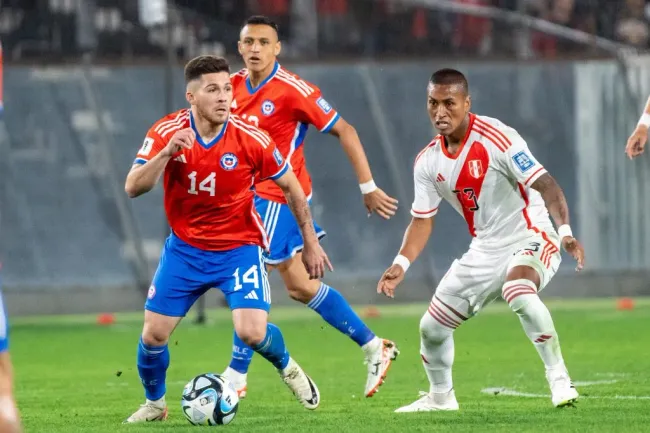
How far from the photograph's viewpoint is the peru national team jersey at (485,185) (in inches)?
309

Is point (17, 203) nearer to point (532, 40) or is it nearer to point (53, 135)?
point (53, 135)

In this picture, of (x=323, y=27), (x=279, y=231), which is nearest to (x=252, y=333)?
(x=279, y=231)

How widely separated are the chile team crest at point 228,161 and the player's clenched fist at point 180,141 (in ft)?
1.89

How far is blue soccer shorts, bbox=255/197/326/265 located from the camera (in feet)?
30.4

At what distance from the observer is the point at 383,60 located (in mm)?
18234

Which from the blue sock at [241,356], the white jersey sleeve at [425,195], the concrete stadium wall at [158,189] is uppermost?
the white jersey sleeve at [425,195]

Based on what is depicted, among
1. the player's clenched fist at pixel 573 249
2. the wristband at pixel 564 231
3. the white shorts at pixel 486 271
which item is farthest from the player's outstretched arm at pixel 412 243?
the player's clenched fist at pixel 573 249

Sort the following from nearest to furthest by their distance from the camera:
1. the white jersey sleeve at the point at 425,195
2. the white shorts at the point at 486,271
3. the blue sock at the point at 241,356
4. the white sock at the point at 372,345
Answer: the white shorts at the point at 486,271, the white jersey sleeve at the point at 425,195, the blue sock at the point at 241,356, the white sock at the point at 372,345

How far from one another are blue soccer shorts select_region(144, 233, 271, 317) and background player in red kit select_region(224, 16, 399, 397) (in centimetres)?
149

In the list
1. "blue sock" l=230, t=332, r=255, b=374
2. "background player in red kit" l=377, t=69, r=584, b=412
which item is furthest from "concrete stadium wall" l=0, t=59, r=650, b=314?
"background player in red kit" l=377, t=69, r=584, b=412

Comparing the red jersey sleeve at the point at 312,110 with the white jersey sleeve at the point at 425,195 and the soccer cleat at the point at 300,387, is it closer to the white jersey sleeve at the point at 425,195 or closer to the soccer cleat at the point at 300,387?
the white jersey sleeve at the point at 425,195

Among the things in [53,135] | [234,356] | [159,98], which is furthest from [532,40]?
[234,356]

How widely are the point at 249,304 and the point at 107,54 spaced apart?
11.0m

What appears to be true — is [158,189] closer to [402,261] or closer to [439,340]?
[402,261]
